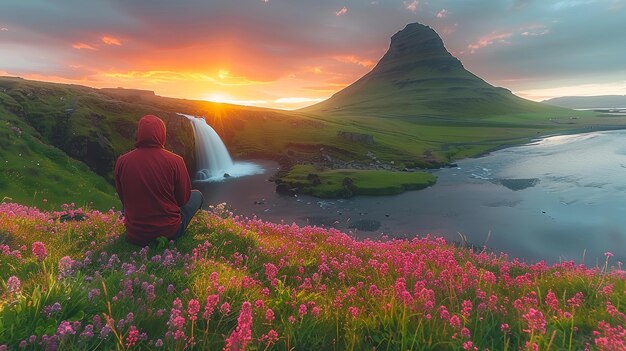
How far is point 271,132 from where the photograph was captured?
106 metres

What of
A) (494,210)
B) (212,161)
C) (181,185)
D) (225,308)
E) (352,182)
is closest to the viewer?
(225,308)

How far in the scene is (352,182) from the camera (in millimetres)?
58281

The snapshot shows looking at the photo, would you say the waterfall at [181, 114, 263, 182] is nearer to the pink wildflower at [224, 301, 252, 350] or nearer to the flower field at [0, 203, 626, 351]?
the flower field at [0, 203, 626, 351]

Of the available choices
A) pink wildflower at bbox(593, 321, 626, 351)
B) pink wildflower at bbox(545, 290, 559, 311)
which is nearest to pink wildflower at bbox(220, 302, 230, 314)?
pink wildflower at bbox(593, 321, 626, 351)

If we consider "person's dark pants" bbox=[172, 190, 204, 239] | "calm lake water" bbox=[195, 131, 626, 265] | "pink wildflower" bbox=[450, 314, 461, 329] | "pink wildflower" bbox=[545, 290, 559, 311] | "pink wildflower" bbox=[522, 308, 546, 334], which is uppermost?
"pink wildflower" bbox=[522, 308, 546, 334]

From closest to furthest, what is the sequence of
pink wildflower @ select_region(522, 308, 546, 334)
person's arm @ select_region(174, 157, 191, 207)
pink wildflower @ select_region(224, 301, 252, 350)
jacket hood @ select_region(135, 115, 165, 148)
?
pink wildflower @ select_region(224, 301, 252, 350)
pink wildflower @ select_region(522, 308, 546, 334)
jacket hood @ select_region(135, 115, 165, 148)
person's arm @ select_region(174, 157, 191, 207)

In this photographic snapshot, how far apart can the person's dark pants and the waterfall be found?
185ft

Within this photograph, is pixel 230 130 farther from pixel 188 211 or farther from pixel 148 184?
pixel 148 184

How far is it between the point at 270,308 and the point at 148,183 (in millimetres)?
4712

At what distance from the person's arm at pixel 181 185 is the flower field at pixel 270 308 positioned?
1.21 m

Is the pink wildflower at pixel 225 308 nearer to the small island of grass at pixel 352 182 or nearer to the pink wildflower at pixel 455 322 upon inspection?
the pink wildflower at pixel 455 322

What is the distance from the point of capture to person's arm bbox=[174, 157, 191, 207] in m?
8.53

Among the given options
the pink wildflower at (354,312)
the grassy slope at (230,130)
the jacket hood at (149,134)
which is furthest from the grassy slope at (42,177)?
the pink wildflower at (354,312)

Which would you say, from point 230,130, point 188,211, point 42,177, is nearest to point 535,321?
point 188,211
